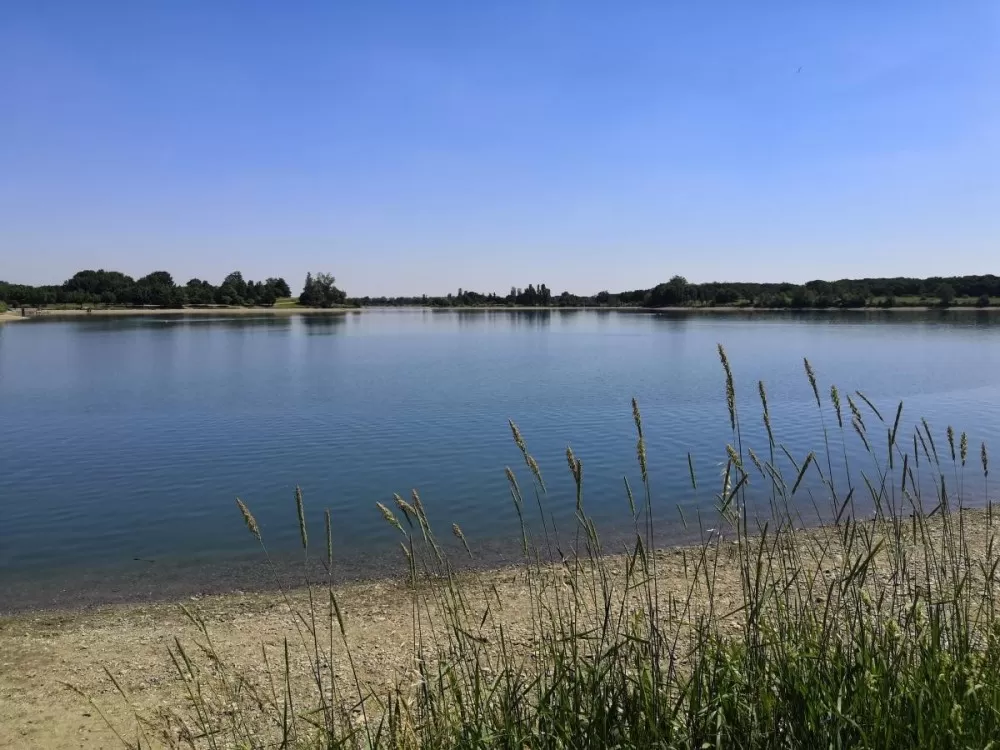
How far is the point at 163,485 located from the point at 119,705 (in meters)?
12.2

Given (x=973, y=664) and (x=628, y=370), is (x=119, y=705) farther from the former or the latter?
(x=628, y=370)

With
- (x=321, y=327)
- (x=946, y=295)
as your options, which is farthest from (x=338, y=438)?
(x=946, y=295)

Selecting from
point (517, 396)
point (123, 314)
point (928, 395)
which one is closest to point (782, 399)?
point (928, 395)

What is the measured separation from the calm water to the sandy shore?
1469 mm

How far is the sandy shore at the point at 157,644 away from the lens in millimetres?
7469

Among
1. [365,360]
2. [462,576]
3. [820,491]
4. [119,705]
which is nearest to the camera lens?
[119,705]

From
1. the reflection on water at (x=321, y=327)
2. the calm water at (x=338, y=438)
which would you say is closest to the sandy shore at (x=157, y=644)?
the calm water at (x=338, y=438)

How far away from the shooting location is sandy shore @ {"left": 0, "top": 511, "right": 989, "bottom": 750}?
24.5ft

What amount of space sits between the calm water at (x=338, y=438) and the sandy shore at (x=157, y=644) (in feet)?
4.82

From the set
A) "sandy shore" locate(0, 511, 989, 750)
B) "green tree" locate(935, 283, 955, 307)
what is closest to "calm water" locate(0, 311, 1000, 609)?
"sandy shore" locate(0, 511, 989, 750)

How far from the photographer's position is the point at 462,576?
37.8ft

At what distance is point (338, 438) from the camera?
2502cm

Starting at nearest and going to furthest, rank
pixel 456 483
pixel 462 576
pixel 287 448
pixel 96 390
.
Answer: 1. pixel 462 576
2. pixel 456 483
3. pixel 287 448
4. pixel 96 390

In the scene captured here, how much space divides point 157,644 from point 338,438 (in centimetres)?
1579
